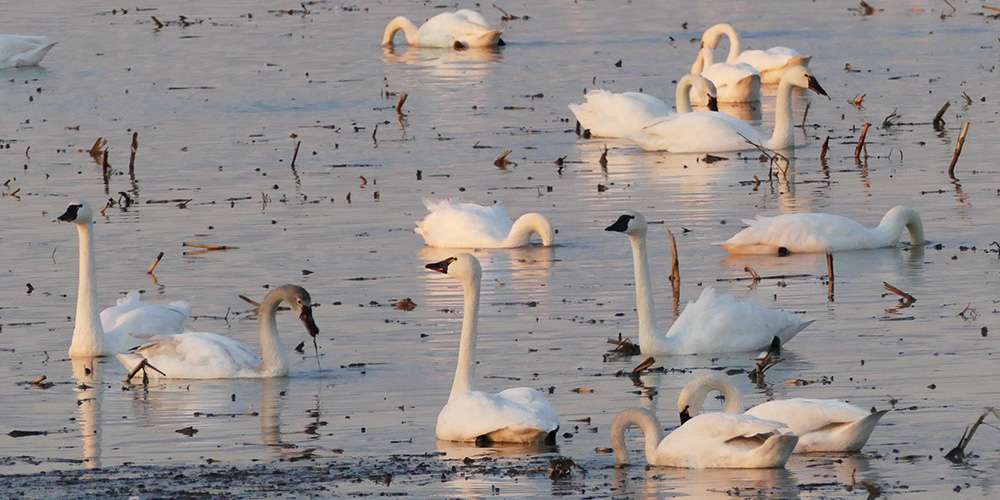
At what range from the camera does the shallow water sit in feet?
37.3

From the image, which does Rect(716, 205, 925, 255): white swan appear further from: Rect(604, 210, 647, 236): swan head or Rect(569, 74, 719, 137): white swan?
Rect(569, 74, 719, 137): white swan

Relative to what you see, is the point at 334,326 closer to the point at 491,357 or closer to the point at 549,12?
the point at 491,357

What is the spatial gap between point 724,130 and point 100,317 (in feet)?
39.1

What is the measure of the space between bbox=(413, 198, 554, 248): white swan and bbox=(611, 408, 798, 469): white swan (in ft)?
26.9

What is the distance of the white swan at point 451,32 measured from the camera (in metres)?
38.6

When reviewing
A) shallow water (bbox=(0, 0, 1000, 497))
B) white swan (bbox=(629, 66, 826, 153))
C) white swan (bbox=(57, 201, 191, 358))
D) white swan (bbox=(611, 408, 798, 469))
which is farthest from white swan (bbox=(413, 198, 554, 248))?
white swan (bbox=(611, 408, 798, 469))

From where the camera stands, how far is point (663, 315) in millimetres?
15023

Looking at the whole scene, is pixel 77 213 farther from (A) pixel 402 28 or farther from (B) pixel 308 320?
(A) pixel 402 28

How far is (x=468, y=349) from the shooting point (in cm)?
1158

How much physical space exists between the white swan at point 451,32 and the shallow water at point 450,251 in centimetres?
56

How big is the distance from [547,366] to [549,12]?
34.3 metres

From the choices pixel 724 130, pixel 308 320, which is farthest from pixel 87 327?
pixel 724 130

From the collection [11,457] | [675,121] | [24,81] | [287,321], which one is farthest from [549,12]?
[11,457]

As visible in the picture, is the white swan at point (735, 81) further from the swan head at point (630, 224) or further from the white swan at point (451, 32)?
the swan head at point (630, 224)
